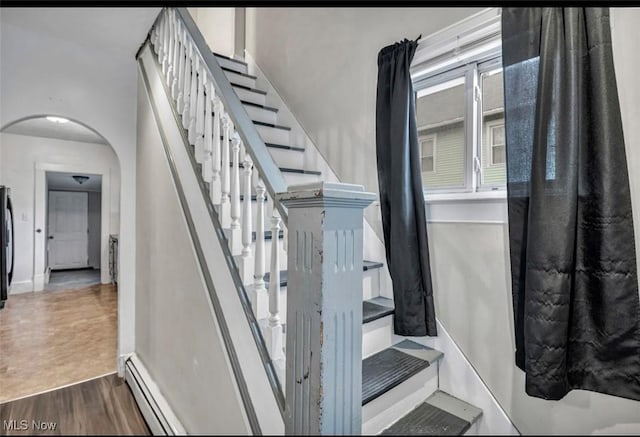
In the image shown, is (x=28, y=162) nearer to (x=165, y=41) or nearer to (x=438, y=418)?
(x=165, y=41)

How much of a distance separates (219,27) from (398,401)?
3773mm

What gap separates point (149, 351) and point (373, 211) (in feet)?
4.99

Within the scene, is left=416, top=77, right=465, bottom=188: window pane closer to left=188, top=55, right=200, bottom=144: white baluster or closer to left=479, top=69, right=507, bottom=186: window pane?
left=479, top=69, right=507, bottom=186: window pane

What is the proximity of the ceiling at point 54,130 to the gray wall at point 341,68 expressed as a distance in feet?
4.60

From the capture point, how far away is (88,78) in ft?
7.21

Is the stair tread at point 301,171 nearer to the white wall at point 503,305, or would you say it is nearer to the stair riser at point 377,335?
the white wall at point 503,305

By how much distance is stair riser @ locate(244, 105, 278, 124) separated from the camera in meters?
2.41

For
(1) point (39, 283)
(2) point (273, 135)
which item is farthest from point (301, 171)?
(1) point (39, 283)

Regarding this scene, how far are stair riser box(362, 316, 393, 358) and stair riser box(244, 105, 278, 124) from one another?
1692mm

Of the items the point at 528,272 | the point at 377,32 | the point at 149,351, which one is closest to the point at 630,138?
the point at 528,272

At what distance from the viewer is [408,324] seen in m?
1.49

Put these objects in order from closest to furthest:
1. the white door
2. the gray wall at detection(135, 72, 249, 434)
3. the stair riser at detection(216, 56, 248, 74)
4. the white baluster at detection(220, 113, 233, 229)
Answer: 1. the gray wall at detection(135, 72, 249, 434)
2. the white baluster at detection(220, 113, 233, 229)
3. the white door
4. the stair riser at detection(216, 56, 248, 74)

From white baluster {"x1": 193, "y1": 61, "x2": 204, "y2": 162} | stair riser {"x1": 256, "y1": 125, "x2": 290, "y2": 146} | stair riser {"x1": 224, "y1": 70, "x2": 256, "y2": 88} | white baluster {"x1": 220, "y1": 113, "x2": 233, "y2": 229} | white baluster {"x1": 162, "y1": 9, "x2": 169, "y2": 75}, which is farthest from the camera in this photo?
stair riser {"x1": 224, "y1": 70, "x2": 256, "y2": 88}

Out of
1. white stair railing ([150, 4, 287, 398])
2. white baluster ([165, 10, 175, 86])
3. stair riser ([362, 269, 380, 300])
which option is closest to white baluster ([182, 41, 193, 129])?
white stair railing ([150, 4, 287, 398])
